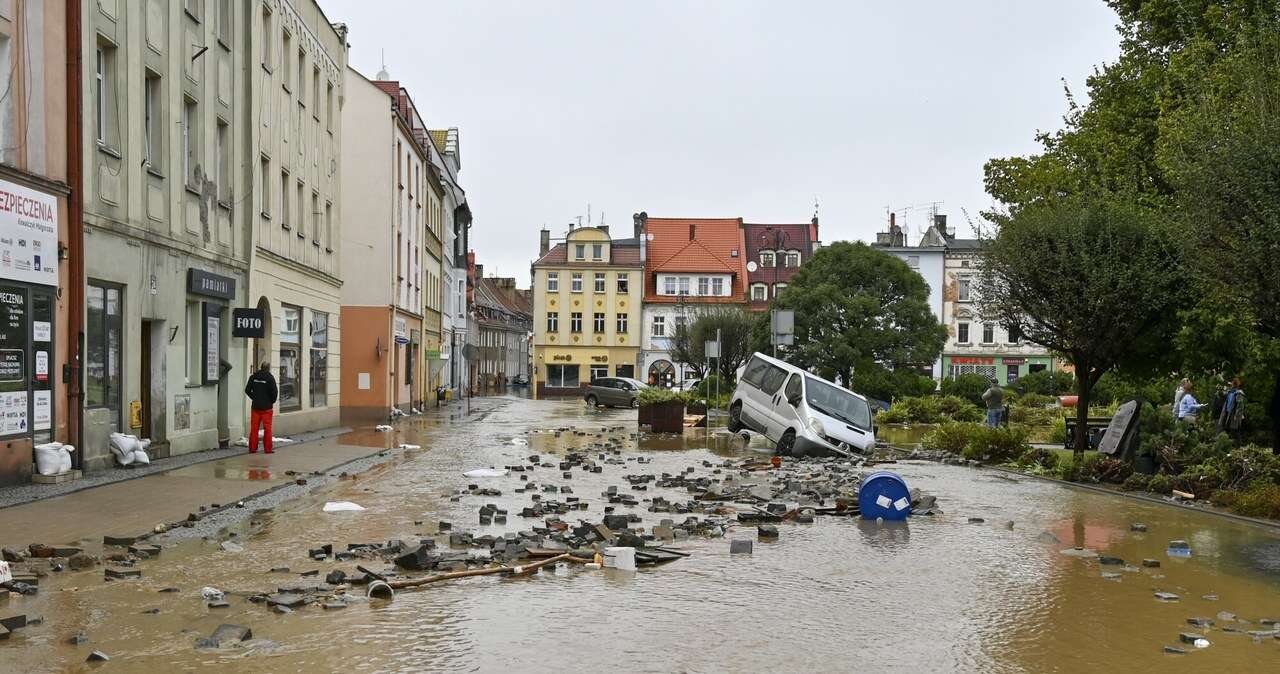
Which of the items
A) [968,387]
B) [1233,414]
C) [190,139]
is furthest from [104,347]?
[968,387]

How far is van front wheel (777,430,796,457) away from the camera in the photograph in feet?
75.8

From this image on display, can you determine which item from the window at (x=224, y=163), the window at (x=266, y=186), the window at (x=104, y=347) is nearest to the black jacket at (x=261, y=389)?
the window at (x=104, y=347)

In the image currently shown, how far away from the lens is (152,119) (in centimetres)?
1758

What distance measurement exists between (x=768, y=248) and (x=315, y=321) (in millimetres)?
62704

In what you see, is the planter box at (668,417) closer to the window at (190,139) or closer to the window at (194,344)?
the window at (194,344)

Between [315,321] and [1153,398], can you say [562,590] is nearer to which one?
[315,321]

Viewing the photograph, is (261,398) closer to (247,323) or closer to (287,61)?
(247,323)

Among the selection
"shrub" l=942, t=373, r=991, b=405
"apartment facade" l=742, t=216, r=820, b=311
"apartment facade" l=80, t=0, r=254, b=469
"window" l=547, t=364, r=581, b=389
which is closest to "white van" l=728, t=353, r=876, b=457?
"apartment facade" l=80, t=0, r=254, b=469

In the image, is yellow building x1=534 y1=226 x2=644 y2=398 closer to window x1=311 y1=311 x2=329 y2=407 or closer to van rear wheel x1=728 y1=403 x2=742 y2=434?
window x1=311 y1=311 x2=329 y2=407

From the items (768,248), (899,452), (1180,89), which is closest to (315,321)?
(899,452)

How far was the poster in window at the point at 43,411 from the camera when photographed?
1337cm

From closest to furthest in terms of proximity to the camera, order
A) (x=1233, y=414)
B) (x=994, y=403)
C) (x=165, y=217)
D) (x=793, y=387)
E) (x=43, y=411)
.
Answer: (x=43, y=411)
(x=165, y=217)
(x=1233, y=414)
(x=793, y=387)
(x=994, y=403)

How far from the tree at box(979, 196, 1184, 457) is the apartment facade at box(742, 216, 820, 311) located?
203ft

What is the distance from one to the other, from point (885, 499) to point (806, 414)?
10.2 meters
